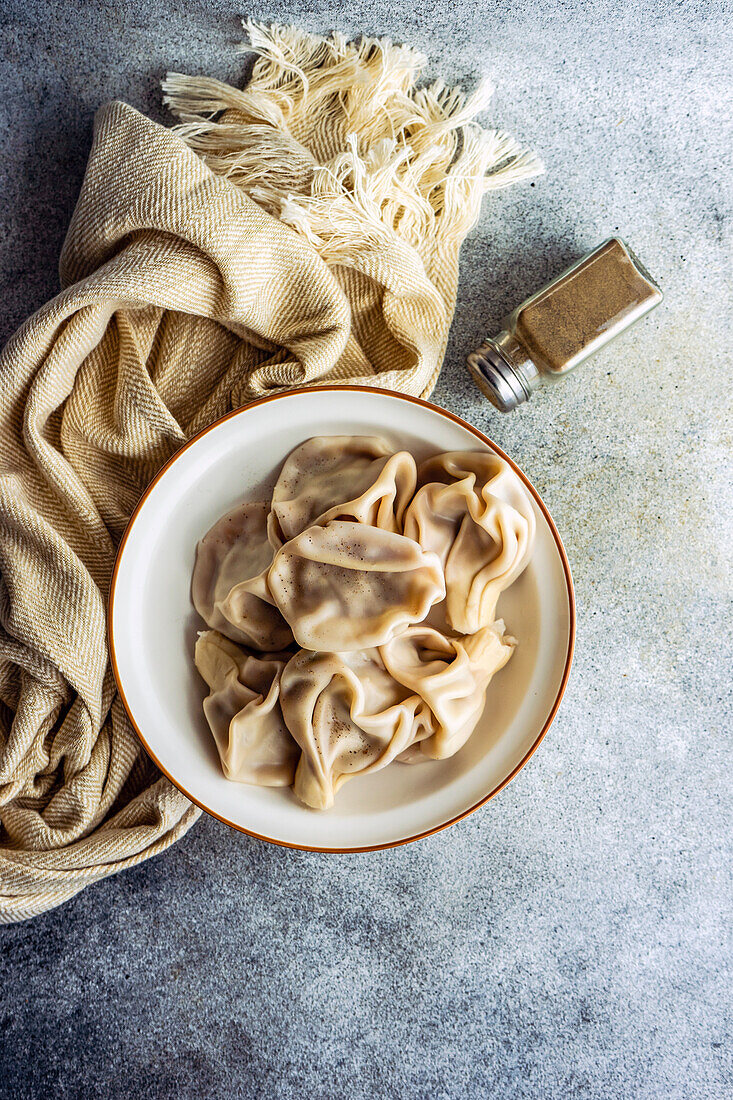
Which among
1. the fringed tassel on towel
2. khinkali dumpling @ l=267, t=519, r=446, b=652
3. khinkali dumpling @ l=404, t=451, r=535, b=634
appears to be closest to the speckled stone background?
the fringed tassel on towel

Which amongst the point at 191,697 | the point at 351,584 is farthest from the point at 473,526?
the point at 191,697

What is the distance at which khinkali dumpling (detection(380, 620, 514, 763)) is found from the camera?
89 cm

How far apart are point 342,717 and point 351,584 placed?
0.58ft

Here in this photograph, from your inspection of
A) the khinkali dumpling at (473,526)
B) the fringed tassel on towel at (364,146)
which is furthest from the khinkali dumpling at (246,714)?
the fringed tassel on towel at (364,146)

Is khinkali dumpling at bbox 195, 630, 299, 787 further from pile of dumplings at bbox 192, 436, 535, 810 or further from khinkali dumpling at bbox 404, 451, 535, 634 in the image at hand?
khinkali dumpling at bbox 404, 451, 535, 634

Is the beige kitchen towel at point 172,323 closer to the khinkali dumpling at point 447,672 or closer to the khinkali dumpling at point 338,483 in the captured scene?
the khinkali dumpling at point 338,483

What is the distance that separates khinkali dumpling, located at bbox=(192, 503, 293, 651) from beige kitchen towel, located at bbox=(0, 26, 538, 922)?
0.50ft

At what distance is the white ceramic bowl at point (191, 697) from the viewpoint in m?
0.90

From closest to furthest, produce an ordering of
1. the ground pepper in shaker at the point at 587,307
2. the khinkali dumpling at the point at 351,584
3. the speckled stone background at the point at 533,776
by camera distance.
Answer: the khinkali dumpling at the point at 351,584, the ground pepper in shaker at the point at 587,307, the speckled stone background at the point at 533,776

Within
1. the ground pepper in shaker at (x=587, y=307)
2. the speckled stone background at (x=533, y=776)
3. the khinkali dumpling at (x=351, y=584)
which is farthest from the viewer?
the speckled stone background at (x=533, y=776)

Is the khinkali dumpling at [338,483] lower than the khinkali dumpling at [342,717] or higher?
higher

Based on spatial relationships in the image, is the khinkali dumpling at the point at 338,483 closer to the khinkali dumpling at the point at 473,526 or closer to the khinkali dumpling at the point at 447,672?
the khinkali dumpling at the point at 473,526

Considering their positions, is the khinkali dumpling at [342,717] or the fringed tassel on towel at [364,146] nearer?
the khinkali dumpling at [342,717]

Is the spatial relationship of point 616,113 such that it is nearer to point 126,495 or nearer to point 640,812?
point 126,495
